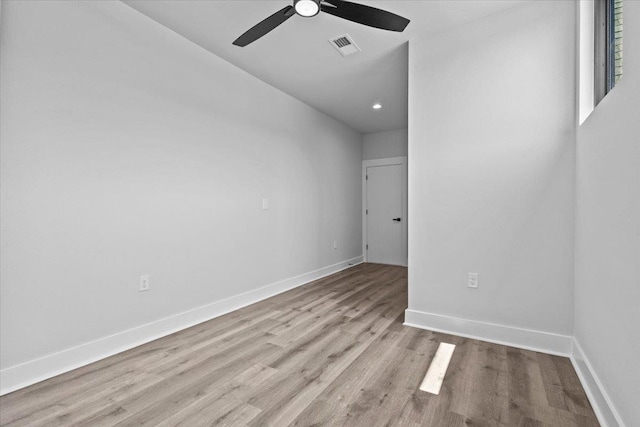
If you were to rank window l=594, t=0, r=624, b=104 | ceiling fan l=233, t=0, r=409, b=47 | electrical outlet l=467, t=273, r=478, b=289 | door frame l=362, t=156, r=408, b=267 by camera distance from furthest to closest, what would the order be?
1. door frame l=362, t=156, r=408, b=267
2. electrical outlet l=467, t=273, r=478, b=289
3. ceiling fan l=233, t=0, r=409, b=47
4. window l=594, t=0, r=624, b=104

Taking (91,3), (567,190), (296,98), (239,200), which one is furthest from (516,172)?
(91,3)

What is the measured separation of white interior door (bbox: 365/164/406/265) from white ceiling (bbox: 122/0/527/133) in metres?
1.82

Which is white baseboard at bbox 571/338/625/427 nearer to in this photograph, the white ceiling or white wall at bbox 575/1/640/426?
white wall at bbox 575/1/640/426

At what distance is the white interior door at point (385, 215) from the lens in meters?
5.81

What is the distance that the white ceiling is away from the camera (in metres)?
2.34

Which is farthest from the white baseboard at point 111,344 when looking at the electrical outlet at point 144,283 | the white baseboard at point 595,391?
the white baseboard at point 595,391

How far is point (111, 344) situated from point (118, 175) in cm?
126

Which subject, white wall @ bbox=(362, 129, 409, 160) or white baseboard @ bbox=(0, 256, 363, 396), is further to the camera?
white wall @ bbox=(362, 129, 409, 160)

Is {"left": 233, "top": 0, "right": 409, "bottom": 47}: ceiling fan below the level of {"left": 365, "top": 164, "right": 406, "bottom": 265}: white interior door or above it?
above

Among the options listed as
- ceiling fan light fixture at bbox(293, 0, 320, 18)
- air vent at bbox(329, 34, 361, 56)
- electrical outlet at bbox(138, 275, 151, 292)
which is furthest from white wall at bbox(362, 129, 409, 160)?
electrical outlet at bbox(138, 275, 151, 292)

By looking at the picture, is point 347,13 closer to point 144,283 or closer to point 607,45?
point 607,45

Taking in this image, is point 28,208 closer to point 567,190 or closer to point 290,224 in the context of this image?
point 290,224

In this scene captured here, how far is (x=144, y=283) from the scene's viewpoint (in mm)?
2459

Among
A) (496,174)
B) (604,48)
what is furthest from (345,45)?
(604,48)
